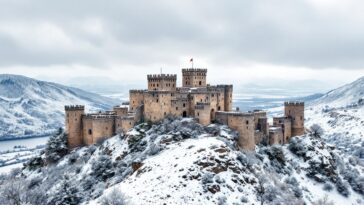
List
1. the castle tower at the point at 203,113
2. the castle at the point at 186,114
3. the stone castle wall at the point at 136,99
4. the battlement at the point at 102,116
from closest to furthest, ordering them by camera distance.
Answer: the castle tower at the point at 203,113 → the castle at the point at 186,114 → the battlement at the point at 102,116 → the stone castle wall at the point at 136,99

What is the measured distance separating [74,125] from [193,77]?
35.9 meters

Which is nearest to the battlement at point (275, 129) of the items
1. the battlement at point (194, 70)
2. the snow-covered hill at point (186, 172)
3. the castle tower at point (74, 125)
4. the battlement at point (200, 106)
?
the snow-covered hill at point (186, 172)

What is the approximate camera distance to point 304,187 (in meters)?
106

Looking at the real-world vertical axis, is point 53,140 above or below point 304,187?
above

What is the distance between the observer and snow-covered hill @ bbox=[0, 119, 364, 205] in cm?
8650

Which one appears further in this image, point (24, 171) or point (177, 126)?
point (24, 171)

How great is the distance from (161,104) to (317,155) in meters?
42.8

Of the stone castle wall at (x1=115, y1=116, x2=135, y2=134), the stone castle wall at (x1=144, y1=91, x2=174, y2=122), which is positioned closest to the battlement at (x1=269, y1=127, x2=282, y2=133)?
the stone castle wall at (x1=144, y1=91, x2=174, y2=122)

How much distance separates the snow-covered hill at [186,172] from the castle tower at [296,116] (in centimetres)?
381

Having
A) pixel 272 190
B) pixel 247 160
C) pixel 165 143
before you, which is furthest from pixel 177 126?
pixel 272 190

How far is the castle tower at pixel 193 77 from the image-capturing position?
419 ft

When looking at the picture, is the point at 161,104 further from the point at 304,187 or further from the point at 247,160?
the point at 304,187

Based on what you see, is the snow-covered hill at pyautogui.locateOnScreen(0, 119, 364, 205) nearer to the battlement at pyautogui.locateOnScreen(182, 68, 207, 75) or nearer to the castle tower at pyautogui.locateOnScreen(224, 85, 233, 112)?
the castle tower at pyautogui.locateOnScreen(224, 85, 233, 112)

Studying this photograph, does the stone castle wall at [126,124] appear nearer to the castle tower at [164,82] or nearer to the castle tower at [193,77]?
the castle tower at [164,82]
